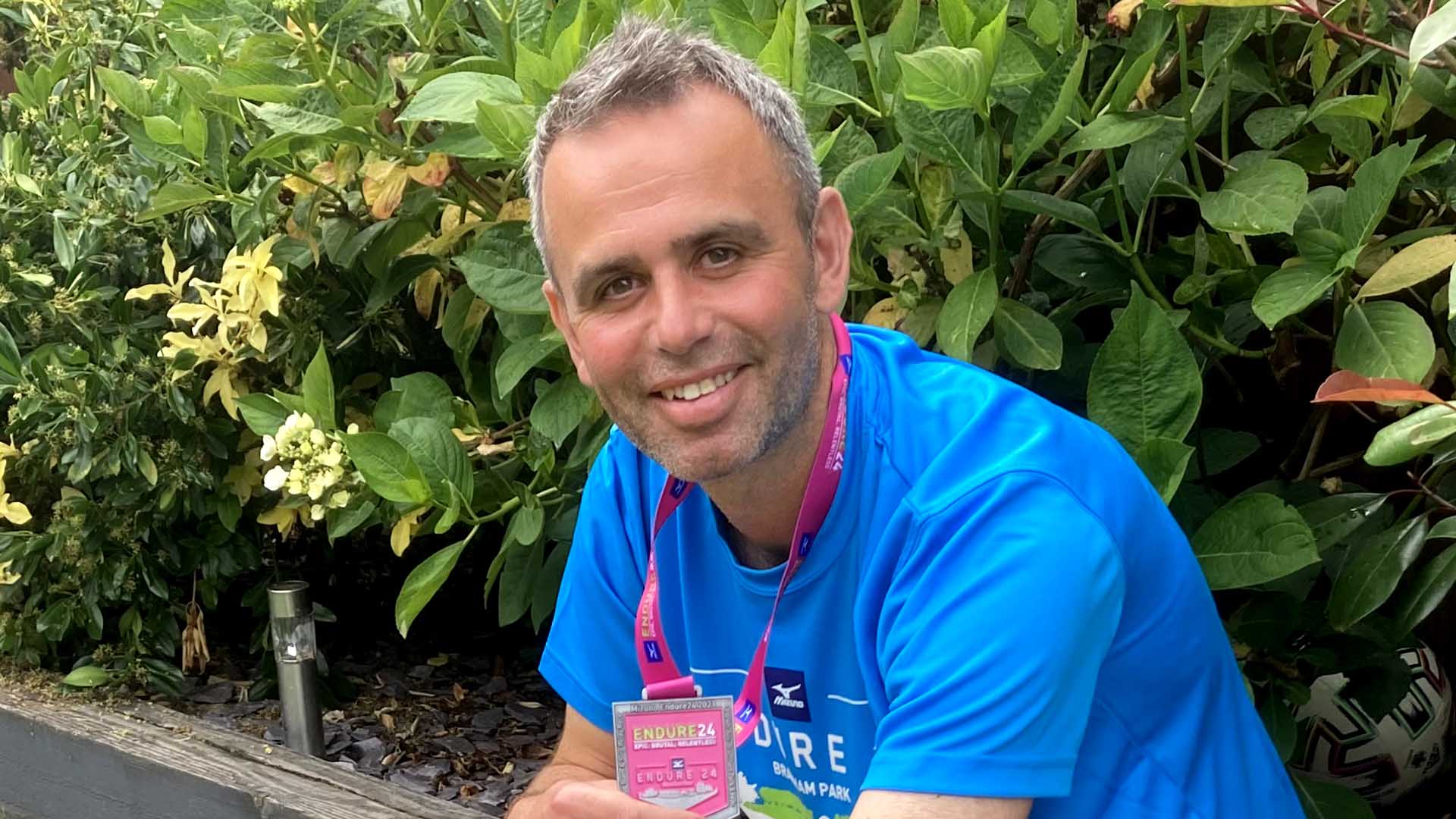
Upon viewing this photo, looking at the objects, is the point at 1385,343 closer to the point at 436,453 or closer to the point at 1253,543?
the point at 1253,543

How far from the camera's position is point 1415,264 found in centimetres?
196

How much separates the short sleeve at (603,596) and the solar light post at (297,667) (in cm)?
139

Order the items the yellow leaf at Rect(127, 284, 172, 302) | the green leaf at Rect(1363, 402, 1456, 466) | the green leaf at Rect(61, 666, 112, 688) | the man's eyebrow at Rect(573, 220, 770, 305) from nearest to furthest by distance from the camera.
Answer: the green leaf at Rect(1363, 402, 1456, 466)
the man's eyebrow at Rect(573, 220, 770, 305)
the yellow leaf at Rect(127, 284, 172, 302)
the green leaf at Rect(61, 666, 112, 688)

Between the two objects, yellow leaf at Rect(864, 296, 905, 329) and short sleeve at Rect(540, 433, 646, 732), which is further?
yellow leaf at Rect(864, 296, 905, 329)

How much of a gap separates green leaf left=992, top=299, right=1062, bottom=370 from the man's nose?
0.66 m

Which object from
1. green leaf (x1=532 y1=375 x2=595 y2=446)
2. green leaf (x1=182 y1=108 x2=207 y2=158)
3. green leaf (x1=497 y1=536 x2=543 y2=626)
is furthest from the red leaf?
green leaf (x1=182 y1=108 x2=207 y2=158)

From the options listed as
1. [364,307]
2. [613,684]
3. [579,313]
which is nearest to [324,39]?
[364,307]

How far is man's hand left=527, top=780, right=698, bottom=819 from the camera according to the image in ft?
5.93

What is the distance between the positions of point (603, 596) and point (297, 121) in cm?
105

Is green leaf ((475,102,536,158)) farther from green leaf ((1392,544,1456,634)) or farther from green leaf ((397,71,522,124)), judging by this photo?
green leaf ((1392,544,1456,634))

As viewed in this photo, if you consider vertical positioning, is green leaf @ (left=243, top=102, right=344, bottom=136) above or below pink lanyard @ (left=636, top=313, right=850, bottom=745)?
above

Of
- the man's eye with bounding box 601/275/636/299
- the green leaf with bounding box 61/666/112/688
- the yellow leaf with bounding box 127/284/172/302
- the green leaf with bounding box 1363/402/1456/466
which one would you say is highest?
the man's eye with bounding box 601/275/636/299

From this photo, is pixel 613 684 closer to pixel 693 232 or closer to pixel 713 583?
pixel 713 583

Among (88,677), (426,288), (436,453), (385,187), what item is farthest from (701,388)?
(88,677)
